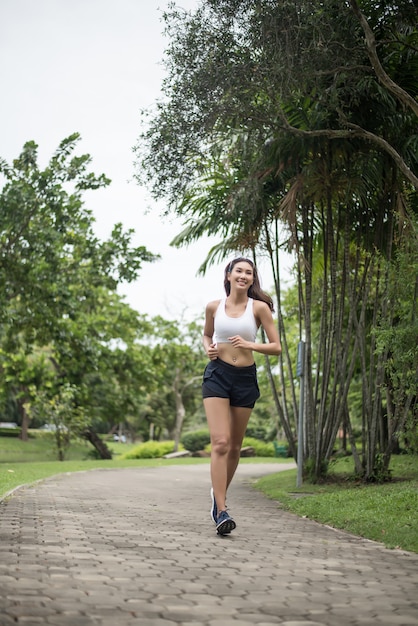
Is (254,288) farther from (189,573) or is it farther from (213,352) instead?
(189,573)

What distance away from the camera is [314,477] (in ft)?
41.3

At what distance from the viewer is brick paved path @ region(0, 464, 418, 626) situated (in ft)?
11.1

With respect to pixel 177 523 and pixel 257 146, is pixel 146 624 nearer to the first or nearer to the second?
pixel 177 523

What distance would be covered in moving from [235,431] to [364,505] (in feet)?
9.74

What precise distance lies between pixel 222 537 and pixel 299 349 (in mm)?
6361

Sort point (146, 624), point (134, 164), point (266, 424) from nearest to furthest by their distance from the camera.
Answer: point (146, 624)
point (134, 164)
point (266, 424)

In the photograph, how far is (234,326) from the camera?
6434 mm

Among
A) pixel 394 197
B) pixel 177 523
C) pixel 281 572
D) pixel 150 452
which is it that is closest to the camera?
pixel 281 572

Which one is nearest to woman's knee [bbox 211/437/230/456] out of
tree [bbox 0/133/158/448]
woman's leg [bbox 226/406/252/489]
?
woman's leg [bbox 226/406/252/489]

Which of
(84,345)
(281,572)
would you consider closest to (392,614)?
(281,572)

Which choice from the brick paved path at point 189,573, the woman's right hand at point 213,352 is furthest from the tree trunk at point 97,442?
the woman's right hand at point 213,352

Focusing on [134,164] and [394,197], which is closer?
[134,164]

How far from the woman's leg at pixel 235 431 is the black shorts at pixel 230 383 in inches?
2.5

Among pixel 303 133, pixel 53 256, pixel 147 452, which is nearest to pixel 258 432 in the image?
pixel 147 452
